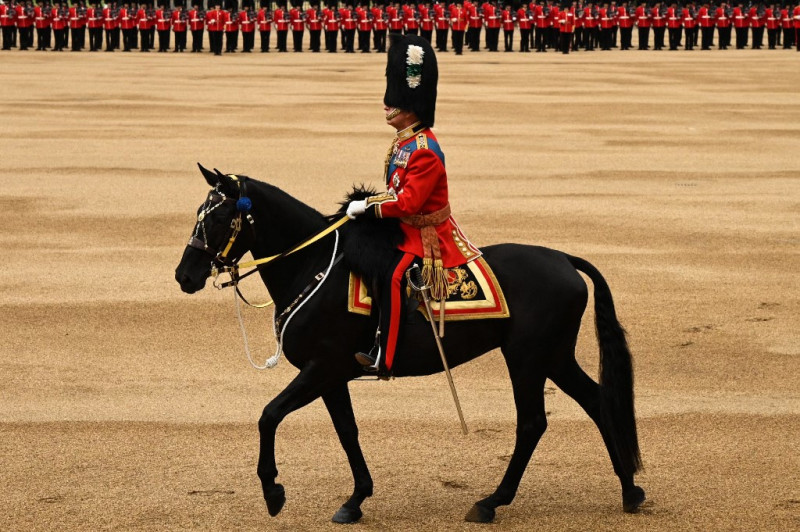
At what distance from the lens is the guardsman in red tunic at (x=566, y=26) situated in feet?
121

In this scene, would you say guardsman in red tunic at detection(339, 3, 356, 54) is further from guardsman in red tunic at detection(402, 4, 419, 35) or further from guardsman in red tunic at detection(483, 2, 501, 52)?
guardsman in red tunic at detection(483, 2, 501, 52)

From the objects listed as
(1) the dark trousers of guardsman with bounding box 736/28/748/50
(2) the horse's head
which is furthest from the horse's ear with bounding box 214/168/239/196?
(1) the dark trousers of guardsman with bounding box 736/28/748/50

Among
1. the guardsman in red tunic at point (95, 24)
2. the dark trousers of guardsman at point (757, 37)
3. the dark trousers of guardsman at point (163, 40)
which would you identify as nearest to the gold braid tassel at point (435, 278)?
the guardsman in red tunic at point (95, 24)

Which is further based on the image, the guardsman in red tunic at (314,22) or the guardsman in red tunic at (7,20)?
the guardsman in red tunic at (314,22)

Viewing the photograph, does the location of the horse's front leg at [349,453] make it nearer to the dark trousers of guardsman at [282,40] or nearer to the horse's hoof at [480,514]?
the horse's hoof at [480,514]

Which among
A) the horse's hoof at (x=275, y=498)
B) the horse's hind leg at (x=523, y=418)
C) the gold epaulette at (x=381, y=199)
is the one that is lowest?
the horse's hoof at (x=275, y=498)

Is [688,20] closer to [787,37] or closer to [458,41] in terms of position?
[787,37]

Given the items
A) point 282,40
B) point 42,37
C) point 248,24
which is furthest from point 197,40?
point 42,37

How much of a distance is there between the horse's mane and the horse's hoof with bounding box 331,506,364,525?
0.96 metres

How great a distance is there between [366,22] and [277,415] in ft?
104

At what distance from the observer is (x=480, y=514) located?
6117 mm

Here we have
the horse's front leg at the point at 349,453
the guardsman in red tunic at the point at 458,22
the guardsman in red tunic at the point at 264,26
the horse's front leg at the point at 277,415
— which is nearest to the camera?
the horse's front leg at the point at 277,415

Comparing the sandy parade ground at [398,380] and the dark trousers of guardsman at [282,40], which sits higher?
the dark trousers of guardsman at [282,40]

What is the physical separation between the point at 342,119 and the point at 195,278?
50.7 feet
